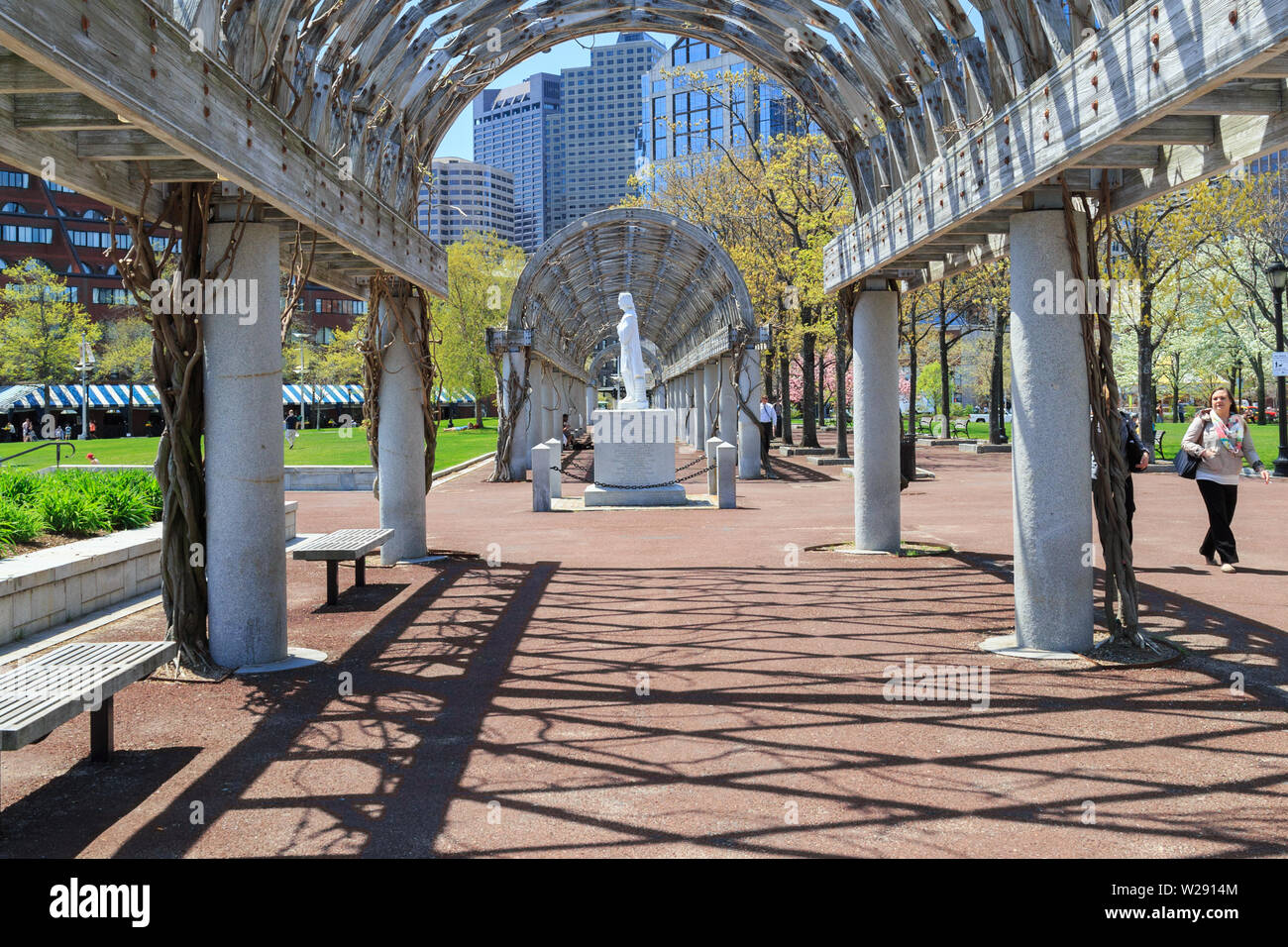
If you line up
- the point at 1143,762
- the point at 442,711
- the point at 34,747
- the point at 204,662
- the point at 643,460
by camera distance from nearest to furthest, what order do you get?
the point at 1143,762 < the point at 34,747 < the point at 442,711 < the point at 204,662 < the point at 643,460

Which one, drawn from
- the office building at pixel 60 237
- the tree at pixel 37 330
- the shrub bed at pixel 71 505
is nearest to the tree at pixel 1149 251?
the shrub bed at pixel 71 505

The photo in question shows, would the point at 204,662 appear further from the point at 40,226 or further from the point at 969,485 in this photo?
the point at 40,226

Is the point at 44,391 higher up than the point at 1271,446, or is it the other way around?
the point at 44,391

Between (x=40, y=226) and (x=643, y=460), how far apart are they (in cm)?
7203

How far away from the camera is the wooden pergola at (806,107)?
5.19 m

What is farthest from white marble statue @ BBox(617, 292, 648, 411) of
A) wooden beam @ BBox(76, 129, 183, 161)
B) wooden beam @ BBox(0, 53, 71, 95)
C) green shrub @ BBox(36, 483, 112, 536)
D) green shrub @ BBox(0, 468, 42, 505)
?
wooden beam @ BBox(0, 53, 71, 95)

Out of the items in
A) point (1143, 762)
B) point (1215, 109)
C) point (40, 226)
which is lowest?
point (1143, 762)

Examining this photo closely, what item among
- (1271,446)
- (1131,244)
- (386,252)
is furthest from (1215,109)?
(1271,446)

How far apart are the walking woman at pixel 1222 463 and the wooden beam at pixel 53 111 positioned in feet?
33.1

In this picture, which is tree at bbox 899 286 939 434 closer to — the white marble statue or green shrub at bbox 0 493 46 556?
the white marble statue

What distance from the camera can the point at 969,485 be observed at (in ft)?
75.6

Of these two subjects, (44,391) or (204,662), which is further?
(44,391)

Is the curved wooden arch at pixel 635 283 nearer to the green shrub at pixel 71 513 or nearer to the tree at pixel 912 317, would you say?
the tree at pixel 912 317

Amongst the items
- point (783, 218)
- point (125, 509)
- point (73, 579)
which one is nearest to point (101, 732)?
point (73, 579)
